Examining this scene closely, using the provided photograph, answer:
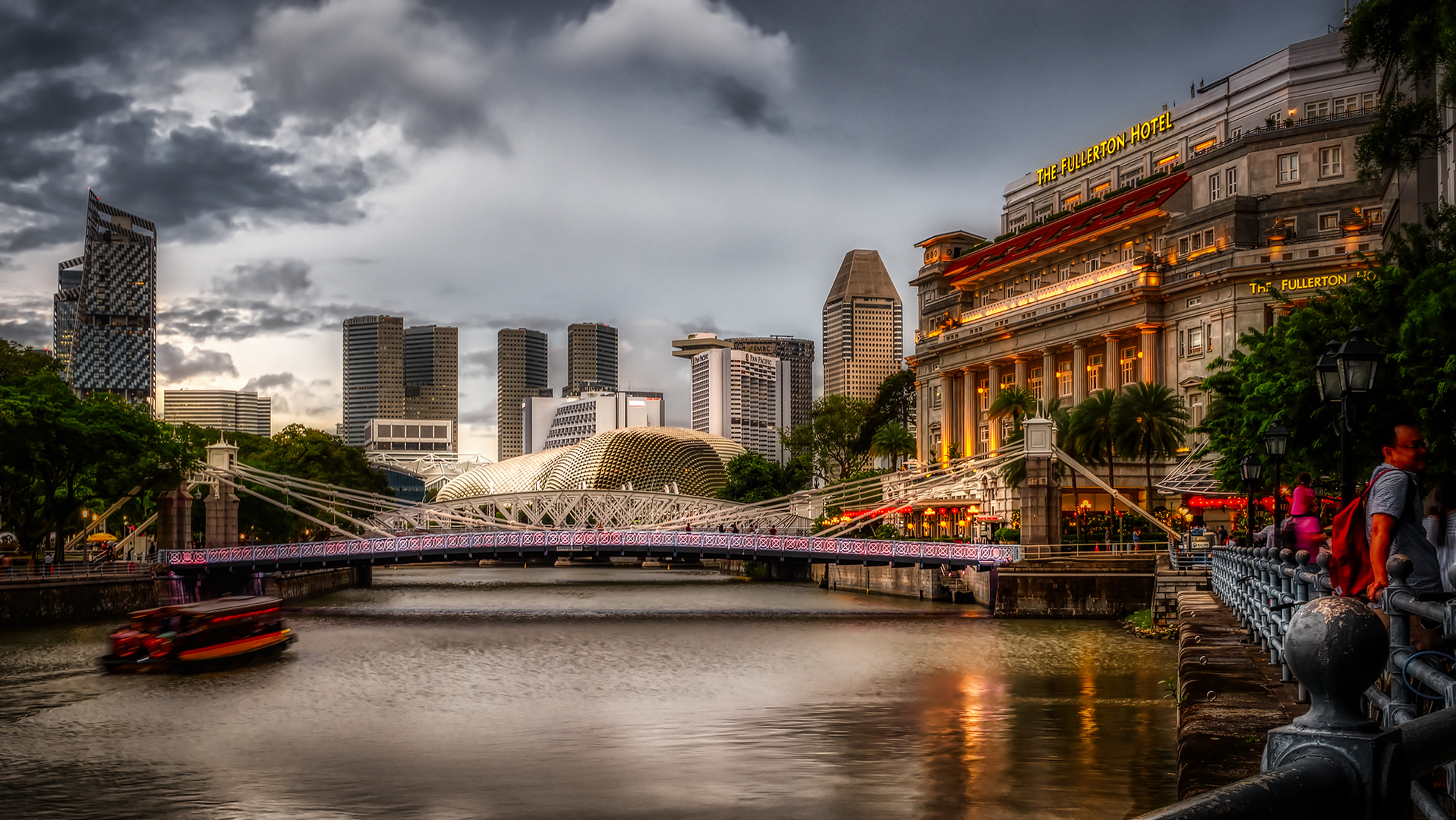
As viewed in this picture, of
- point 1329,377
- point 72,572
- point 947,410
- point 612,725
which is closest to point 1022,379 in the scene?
point 947,410

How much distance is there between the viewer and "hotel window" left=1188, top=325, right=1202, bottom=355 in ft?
270

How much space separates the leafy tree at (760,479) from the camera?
467 feet

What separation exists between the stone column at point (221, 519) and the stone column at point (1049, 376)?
54.4 meters

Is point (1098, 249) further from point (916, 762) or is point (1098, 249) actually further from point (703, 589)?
point (916, 762)

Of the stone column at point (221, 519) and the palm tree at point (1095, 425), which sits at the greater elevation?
the palm tree at point (1095, 425)

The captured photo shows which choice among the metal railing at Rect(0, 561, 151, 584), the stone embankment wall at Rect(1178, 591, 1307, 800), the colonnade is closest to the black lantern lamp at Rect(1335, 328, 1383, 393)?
the stone embankment wall at Rect(1178, 591, 1307, 800)

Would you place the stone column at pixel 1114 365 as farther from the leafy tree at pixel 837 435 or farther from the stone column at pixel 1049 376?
the leafy tree at pixel 837 435

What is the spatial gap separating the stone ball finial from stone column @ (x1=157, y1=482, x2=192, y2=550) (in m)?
77.5

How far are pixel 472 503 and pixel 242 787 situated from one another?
74.3m

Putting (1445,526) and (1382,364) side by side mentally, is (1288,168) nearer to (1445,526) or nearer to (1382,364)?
(1382,364)

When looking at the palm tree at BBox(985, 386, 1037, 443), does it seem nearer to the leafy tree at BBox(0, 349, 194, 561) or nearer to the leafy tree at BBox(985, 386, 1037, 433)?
the leafy tree at BBox(985, 386, 1037, 433)

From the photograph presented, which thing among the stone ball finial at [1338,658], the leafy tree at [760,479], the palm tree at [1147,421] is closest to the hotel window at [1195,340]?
the palm tree at [1147,421]

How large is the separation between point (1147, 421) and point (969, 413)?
3424 cm

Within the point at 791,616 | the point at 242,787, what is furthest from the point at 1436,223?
the point at 791,616
